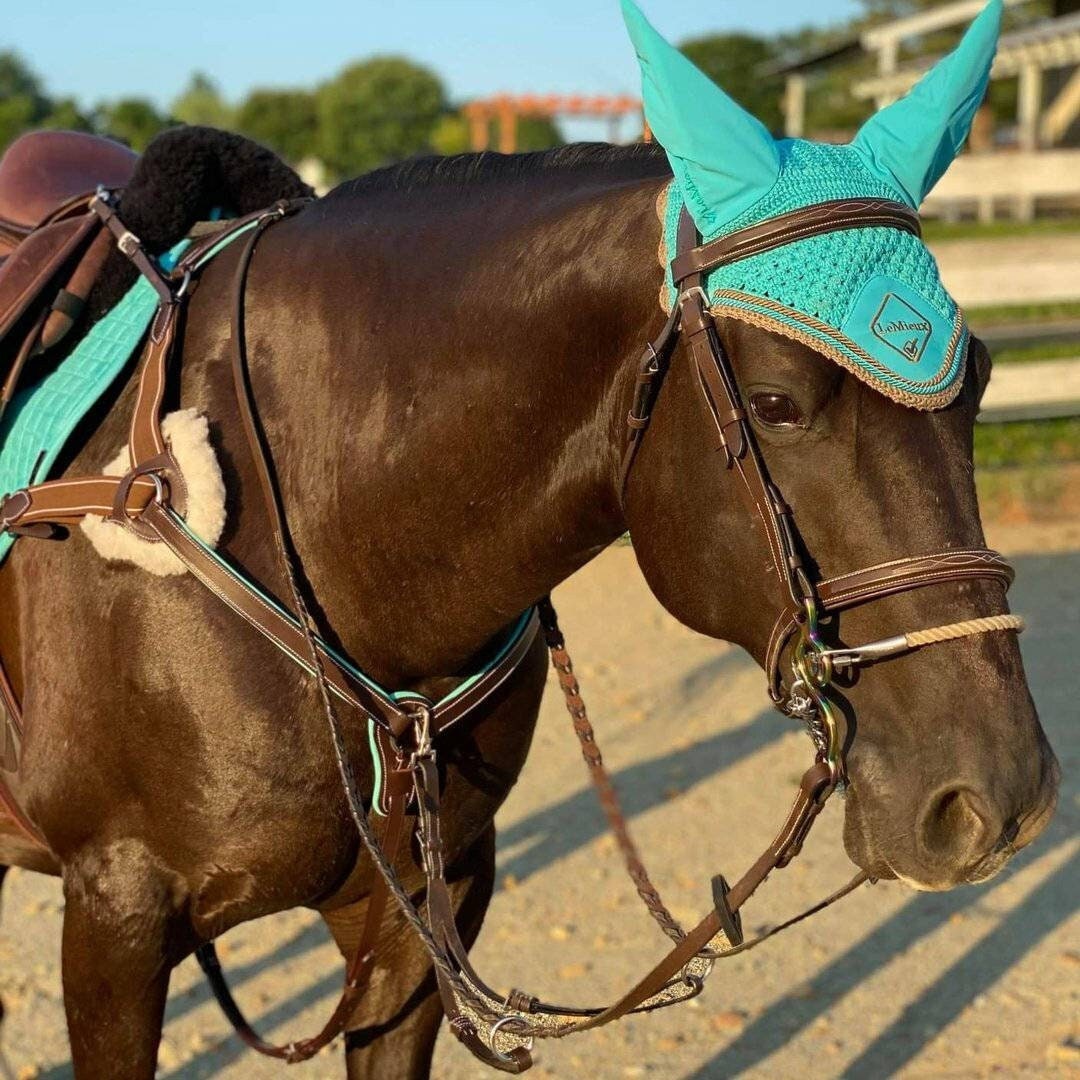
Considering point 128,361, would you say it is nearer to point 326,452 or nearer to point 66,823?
point 326,452

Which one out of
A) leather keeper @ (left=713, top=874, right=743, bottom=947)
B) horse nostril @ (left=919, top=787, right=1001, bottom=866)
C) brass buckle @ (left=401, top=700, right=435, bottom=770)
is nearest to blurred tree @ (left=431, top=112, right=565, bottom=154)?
brass buckle @ (left=401, top=700, right=435, bottom=770)

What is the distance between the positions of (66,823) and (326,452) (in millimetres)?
762

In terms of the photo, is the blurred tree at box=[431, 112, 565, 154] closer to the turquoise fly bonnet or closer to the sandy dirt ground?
the sandy dirt ground

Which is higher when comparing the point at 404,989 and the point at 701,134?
the point at 701,134

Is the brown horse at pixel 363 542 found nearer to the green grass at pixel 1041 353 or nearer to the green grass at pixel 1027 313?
the green grass at pixel 1041 353

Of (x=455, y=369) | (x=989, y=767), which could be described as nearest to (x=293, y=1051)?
(x=455, y=369)

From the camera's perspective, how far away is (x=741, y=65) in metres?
32.2

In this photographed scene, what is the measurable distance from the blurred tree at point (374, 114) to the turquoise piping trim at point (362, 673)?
38.7m

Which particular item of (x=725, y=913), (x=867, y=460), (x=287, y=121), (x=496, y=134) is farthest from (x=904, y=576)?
(x=287, y=121)

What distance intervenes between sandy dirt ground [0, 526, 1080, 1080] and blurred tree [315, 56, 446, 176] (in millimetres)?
36183

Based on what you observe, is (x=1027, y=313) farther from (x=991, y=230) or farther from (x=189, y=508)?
(x=189, y=508)

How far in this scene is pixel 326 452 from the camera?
226 centimetres

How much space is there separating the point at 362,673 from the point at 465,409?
468 millimetres

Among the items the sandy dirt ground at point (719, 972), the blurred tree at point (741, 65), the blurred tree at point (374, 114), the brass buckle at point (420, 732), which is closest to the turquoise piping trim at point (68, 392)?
the brass buckle at point (420, 732)
